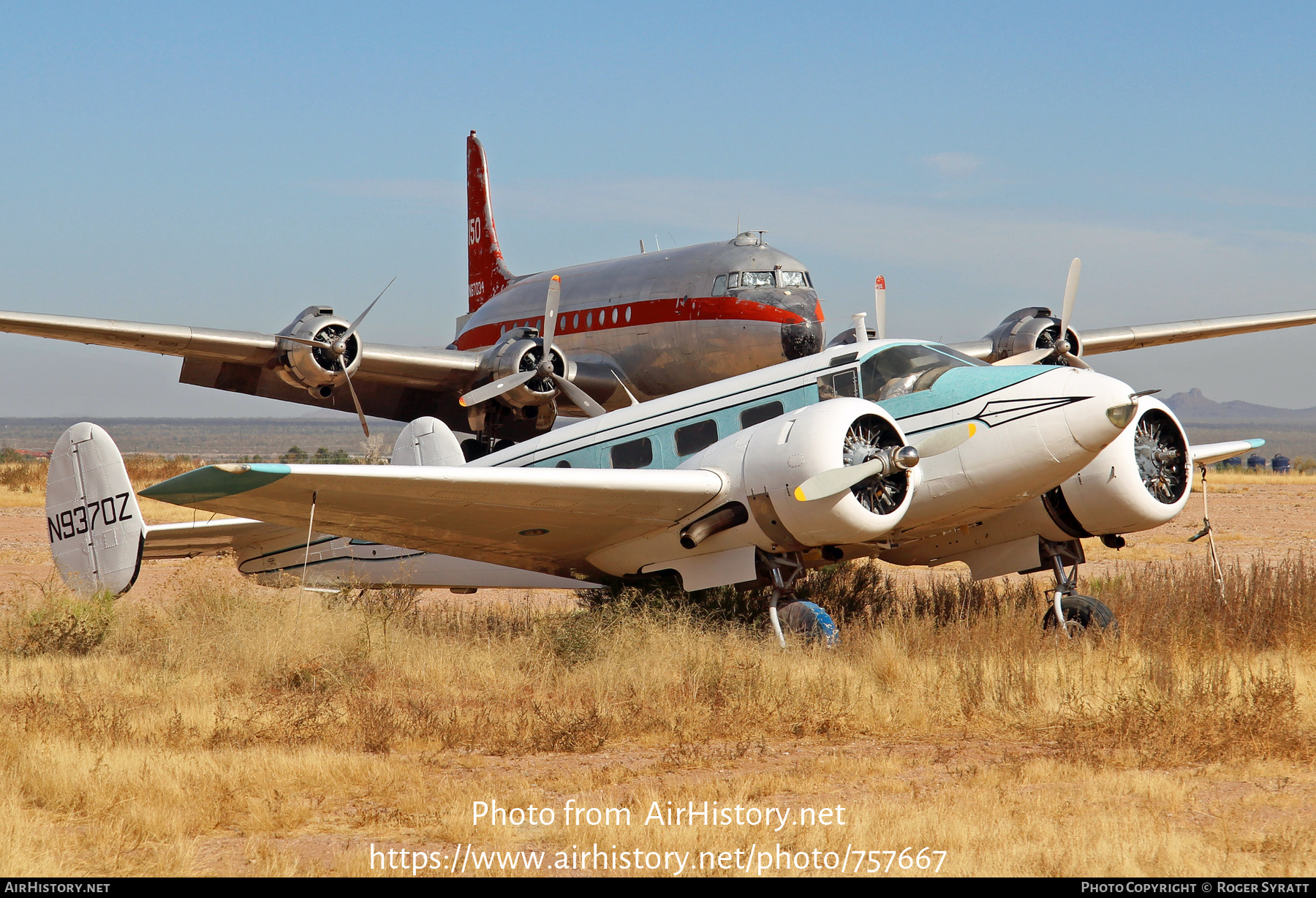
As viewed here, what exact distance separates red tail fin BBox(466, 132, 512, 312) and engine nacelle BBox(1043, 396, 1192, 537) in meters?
22.3

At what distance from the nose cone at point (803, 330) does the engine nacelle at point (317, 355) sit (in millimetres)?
7334

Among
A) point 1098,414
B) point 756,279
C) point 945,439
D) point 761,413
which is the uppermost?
point 756,279

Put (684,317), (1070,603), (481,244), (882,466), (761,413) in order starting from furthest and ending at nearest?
(481,244)
(684,317)
(761,413)
(1070,603)
(882,466)

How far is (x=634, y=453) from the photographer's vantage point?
11930 millimetres

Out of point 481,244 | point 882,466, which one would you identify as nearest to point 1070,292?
point 882,466

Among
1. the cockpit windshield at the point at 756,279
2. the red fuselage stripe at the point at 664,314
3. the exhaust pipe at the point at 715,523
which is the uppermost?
the cockpit windshield at the point at 756,279

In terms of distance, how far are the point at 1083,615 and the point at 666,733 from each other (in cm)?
487

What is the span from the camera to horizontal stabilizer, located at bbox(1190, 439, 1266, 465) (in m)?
12.4

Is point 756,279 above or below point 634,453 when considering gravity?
above

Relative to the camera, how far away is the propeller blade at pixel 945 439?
33.4 ft

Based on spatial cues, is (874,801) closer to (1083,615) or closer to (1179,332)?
(1083,615)

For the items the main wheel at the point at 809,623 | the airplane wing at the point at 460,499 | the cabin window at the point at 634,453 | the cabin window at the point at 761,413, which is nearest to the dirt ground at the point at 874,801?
the main wheel at the point at 809,623

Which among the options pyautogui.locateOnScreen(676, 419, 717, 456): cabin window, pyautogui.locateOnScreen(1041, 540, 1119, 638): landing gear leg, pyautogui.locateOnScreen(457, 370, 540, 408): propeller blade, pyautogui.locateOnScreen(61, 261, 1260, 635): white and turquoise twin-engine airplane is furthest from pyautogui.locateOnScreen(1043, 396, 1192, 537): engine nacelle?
pyautogui.locateOnScreen(457, 370, 540, 408): propeller blade

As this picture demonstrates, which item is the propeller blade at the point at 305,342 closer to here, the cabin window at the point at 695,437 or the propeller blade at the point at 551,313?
the propeller blade at the point at 551,313
